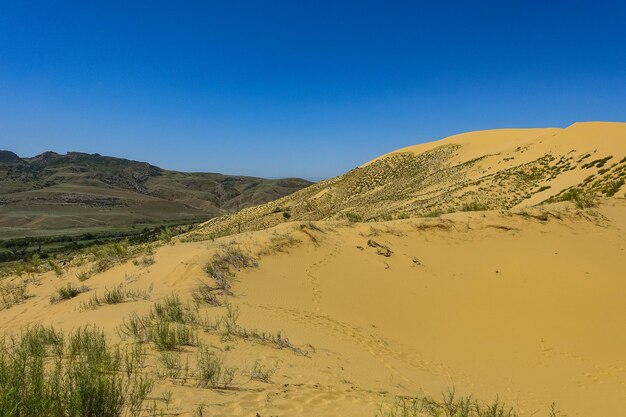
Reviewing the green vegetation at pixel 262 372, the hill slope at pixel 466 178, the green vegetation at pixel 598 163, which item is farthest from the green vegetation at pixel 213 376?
the green vegetation at pixel 598 163

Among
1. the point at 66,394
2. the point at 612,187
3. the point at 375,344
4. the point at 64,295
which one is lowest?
the point at 375,344

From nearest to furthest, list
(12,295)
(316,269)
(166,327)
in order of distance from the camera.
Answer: (166,327) → (12,295) → (316,269)

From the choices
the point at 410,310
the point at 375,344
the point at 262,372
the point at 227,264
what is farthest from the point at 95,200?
the point at 262,372

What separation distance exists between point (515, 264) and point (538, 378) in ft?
23.1

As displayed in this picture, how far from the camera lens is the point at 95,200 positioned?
14050cm

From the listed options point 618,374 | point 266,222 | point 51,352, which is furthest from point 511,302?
point 266,222

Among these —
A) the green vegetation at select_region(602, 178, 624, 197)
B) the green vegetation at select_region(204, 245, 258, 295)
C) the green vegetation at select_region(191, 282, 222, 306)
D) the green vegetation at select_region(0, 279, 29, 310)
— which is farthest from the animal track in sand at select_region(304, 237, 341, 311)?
the green vegetation at select_region(602, 178, 624, 197)

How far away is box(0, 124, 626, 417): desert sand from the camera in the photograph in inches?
225

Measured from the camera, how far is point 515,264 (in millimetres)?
13828

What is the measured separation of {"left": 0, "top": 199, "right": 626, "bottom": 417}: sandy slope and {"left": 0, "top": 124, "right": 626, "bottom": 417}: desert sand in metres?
0.04

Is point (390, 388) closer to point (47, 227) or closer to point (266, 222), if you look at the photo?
point (266, 222)

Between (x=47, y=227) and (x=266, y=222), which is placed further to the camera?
(x=47, y=227)

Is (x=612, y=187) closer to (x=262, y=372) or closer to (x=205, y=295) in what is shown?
(x=205, y=295)

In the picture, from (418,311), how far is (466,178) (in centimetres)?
2804
